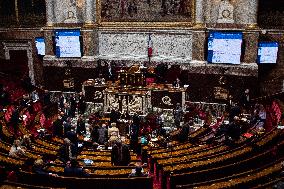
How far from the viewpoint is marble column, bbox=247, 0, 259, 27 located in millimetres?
23734

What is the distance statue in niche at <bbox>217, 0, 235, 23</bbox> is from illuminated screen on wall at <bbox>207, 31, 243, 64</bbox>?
96cm

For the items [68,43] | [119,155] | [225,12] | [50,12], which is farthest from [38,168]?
[50,12]

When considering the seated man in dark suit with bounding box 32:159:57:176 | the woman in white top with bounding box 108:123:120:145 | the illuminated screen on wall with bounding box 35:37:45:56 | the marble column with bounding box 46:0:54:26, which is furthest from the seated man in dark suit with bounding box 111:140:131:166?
the illuminated screen on wall with bounding box 35:37:45:56

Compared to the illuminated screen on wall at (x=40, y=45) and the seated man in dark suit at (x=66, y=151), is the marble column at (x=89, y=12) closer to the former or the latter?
the illuminated screen on wall at (x=40, y=45)

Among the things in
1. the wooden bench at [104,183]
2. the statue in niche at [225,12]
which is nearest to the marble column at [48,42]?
the statue in niche at [225,12]

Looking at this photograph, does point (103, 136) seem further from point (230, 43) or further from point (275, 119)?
point (230, 43)

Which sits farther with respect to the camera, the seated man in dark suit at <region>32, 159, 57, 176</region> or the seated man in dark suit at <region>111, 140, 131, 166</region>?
the seated man in dark suit at <region>111, 140, 131, 166</region>

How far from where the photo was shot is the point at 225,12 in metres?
24.3

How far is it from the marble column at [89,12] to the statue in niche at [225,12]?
30.4ft

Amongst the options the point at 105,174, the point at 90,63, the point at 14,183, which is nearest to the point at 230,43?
the point at 90,63

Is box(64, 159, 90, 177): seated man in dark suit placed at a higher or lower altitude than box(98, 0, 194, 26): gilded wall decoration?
lower

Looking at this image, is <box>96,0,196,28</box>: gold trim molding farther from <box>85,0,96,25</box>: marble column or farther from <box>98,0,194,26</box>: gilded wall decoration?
<box>85,0,96,25</box>: marble column

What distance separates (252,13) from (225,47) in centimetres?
278

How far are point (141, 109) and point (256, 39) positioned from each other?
8.90m
